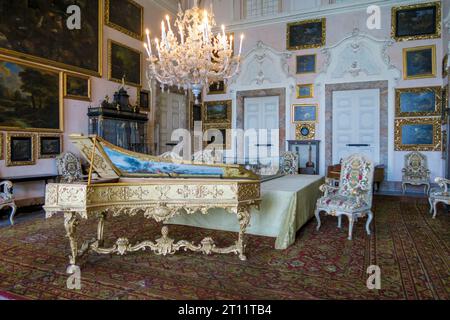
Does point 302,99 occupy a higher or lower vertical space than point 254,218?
higher

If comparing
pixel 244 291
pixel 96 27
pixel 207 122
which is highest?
pixel 96 27

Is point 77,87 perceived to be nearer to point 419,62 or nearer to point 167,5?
point 167,5

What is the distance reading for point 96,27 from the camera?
7.97 metres

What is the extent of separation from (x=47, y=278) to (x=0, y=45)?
508 cm

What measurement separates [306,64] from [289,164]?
4.47 metres

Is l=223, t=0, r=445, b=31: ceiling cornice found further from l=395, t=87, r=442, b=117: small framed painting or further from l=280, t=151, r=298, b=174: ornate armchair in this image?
l=280, t=151, r=298, b=174: ornate armchair

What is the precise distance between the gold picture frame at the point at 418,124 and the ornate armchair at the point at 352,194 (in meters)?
5.51

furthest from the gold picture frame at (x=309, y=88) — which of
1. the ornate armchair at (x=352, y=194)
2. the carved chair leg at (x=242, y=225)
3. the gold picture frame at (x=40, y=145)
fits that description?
the carved chair leg at (x=242, y=225)

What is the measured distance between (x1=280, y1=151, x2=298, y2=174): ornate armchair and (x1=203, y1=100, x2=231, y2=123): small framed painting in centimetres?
443

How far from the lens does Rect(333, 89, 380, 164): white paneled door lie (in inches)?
380

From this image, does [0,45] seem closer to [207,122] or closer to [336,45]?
[207,122]

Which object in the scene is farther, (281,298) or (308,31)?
(308,31)
